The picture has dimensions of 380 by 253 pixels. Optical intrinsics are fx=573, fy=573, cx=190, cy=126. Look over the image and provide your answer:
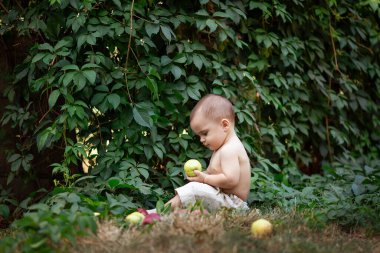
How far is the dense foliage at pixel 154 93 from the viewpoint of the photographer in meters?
3.87

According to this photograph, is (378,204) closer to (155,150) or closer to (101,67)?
(155,150)

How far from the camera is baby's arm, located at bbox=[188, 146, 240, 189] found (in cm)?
359

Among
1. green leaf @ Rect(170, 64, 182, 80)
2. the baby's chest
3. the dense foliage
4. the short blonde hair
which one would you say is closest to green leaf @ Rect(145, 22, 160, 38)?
the dense foliage

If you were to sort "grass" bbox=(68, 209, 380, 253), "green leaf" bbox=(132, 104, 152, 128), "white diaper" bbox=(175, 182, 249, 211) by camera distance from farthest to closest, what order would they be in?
"green leaf" bbox=(132, 104, 152, 128)
"white diaper" bbox=(175, 182, 249, 211)
"grass" bbox=(68, 209, 380, 253)

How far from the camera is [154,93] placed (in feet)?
13.1

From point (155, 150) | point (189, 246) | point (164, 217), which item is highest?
point (189, 246)

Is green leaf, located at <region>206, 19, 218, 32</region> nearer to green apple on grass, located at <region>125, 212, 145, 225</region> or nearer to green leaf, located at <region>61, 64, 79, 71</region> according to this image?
green leaf, located at <region>61, 64, 79, 71</region>

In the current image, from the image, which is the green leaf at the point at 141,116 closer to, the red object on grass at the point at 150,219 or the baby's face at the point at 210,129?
the baby's face at the point at 210,129

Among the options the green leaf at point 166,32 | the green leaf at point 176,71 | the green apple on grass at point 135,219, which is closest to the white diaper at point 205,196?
the green apple on grass at point 135,219

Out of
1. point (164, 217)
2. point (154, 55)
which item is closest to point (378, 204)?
point (164, 217)

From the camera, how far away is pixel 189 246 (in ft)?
8.24

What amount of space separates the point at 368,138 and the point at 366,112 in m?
0.28

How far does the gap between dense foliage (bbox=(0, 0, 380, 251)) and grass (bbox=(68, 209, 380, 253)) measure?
0.26 m

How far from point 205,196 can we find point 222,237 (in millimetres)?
929
